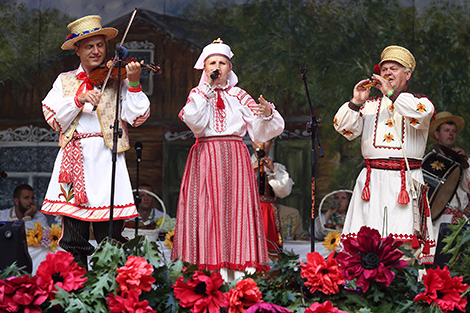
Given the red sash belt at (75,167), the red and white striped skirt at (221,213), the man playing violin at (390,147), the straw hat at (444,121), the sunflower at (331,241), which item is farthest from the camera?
the straw hat at (444,121)

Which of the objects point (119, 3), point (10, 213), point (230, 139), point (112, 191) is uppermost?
point (119, 3)

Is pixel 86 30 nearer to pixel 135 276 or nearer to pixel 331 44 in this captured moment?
pixel 135 276

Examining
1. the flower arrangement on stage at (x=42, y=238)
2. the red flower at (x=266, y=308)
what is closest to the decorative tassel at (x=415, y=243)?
the red flower at (x=266, y=308)

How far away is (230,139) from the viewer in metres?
4.67

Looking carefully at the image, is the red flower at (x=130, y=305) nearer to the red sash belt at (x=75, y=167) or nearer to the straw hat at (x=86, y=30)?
the red sash belt at (x=75, y=167)

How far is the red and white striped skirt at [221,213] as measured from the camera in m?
4.54

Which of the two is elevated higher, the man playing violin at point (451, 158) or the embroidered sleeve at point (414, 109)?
the embroidered sleeve at point (414, 109)

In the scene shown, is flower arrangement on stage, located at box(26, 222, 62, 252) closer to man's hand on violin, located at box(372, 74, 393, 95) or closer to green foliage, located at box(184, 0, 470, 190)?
green foliage, located at box(184, 0, 470, 190)

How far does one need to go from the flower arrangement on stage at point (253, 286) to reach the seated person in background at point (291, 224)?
4.47 m

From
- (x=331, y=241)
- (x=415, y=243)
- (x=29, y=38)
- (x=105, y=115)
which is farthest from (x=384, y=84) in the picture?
(x=29, y=38)

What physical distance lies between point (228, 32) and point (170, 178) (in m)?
1.71

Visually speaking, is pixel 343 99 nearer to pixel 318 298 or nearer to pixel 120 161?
pixel 120 161

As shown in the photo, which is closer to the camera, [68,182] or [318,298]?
[318,298]

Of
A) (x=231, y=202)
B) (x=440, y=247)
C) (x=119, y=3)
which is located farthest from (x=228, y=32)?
(x=440, y=247)
